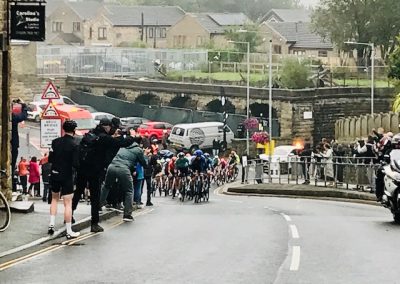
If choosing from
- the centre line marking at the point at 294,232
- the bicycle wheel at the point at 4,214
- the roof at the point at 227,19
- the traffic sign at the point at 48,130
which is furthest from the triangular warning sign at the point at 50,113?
the roof at the point at 227,19

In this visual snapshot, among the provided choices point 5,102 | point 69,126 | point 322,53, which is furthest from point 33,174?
point 322,53

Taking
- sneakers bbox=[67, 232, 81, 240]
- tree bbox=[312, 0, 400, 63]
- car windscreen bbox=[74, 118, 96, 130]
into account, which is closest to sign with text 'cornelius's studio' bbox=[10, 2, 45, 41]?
sneakers bbox=[67, 232, 81, 240]

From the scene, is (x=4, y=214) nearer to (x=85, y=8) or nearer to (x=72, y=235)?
(x=72, y=235)

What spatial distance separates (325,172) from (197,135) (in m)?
40.9

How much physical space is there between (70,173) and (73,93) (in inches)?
3262

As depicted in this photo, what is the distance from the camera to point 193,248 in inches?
588

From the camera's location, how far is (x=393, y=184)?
19.0 m

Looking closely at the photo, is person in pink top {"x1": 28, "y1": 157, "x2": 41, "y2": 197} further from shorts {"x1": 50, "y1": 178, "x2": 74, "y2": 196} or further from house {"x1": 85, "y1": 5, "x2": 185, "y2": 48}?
house {"x1": 85, "y1": 5, "x2": 185, "y2": 48}

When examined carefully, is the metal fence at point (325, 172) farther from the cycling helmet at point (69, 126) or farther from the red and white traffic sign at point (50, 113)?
the cycling helmet at point (69, 126)

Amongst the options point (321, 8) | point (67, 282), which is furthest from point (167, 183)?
point (321, 8)

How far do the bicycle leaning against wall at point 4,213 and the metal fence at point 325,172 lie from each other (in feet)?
44.4

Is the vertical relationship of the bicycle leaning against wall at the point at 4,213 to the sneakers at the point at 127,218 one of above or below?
above

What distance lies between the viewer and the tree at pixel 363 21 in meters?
101

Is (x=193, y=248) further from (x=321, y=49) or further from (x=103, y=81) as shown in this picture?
(x=321, y=49)
